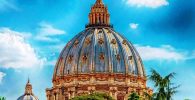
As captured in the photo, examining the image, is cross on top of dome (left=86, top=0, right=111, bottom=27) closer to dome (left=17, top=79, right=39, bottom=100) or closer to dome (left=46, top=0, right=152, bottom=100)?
dome (left=46, top=0, right=152, bottom=100)

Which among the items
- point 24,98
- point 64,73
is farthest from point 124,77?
point 24,98

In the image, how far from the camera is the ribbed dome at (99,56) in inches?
4466

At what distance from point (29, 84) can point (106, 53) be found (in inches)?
1441

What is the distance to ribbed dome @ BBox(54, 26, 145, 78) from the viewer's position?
113438 millimetres

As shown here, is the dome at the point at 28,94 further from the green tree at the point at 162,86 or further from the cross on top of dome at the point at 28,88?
the green tree at the point at 162,86

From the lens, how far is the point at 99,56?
375ft

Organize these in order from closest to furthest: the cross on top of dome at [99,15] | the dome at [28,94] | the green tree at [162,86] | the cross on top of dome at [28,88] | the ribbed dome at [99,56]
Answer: the green tree at [162,86] < the ribbed dome at [99,56] < the cross on top of dome at [99,15] < the dome at [28,94] < the cross on top of dome at [28,88]

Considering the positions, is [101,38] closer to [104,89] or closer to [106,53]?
[106,53]

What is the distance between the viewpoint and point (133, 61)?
116000 millimetres

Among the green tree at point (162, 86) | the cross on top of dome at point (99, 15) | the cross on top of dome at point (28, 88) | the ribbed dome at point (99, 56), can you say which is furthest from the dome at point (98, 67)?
the green tree at point (162, 86)

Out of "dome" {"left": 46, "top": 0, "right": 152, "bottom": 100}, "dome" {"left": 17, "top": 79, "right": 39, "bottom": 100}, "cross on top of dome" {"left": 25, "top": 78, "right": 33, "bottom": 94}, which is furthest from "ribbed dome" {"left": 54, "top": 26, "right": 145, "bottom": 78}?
"cross on top of dome" {"left": 25, "top": 78, "right": 33, "bottom": 94}

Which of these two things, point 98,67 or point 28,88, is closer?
point 98,67

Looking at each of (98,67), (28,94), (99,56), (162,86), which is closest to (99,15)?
(99,56)

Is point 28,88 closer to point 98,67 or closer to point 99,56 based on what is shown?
point 99,56
